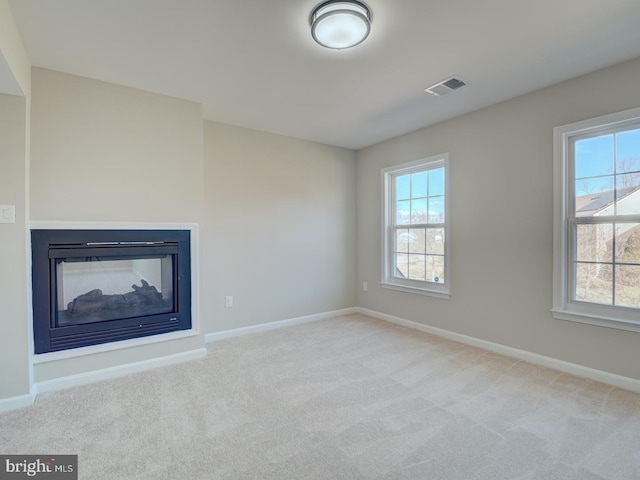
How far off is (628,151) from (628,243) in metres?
0.72

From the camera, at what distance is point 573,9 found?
183 cm

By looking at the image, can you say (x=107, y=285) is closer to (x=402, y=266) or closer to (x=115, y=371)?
(x=115, y=371)

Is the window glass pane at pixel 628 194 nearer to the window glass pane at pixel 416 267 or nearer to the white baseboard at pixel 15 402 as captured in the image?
the window glass pane at pixel 416 267

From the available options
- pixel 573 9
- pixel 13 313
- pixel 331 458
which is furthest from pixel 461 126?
pixel 13 313

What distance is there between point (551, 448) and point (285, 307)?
9.71 feet

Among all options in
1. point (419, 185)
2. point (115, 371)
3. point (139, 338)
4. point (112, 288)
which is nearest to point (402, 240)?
point (419, 185)

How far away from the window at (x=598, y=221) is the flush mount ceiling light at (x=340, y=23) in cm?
202

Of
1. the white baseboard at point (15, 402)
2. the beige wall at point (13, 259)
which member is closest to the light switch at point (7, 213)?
the beige wall at point (13, 259)

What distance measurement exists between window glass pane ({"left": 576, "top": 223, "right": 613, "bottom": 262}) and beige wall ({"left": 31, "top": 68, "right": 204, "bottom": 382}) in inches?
137

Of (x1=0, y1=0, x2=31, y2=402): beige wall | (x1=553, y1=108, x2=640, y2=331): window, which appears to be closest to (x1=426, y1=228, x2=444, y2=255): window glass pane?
(x1=553, y1=108, x2=640, y2=331): window

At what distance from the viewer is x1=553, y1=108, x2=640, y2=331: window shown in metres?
2.42

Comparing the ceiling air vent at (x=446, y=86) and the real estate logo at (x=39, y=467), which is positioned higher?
the ceiling air vent at (x=446, y=86)

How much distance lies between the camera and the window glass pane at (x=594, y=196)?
2521mm

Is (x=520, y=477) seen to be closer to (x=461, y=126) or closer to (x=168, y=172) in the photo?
(x=461, y=126)
